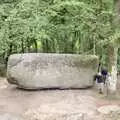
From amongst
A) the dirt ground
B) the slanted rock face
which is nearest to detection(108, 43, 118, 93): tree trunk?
the dirt ground

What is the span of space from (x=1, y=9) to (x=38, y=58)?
3.83m

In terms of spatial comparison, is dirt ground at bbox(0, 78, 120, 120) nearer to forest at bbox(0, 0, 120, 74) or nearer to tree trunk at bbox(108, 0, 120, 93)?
tree trunk at bbox(108, 0, 120, 93)

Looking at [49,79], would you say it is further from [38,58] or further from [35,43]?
[35,43]

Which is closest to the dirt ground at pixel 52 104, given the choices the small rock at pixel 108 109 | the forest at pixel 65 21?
the small rock at pixel 108 109

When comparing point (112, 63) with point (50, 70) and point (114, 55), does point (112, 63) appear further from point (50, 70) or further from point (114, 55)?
point (50, 70)

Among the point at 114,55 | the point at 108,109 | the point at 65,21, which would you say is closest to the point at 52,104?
the point at 108,109

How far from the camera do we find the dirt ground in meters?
7.71

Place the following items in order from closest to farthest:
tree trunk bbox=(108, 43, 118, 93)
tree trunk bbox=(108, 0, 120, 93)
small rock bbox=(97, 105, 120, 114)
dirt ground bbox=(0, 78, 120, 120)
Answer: dirt ground bbox=(0, 78, 120, 120), small rock bbox=(97, 105, 120, 114), tree trunk bbox=(108, 0, 120, 93), tree trunk bbox=(108, 43, 118, 93)

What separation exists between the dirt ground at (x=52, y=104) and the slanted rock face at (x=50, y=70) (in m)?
0.31

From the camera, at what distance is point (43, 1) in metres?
10.5

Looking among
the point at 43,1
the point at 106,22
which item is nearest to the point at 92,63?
the point at 106,22

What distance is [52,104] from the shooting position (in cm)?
860

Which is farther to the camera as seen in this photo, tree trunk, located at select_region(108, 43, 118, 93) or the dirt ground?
tree trunk, located at select_region(108, 43, 118, 93)

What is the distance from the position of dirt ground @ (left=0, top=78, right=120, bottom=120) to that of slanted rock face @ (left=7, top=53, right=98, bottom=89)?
31 centimetres
